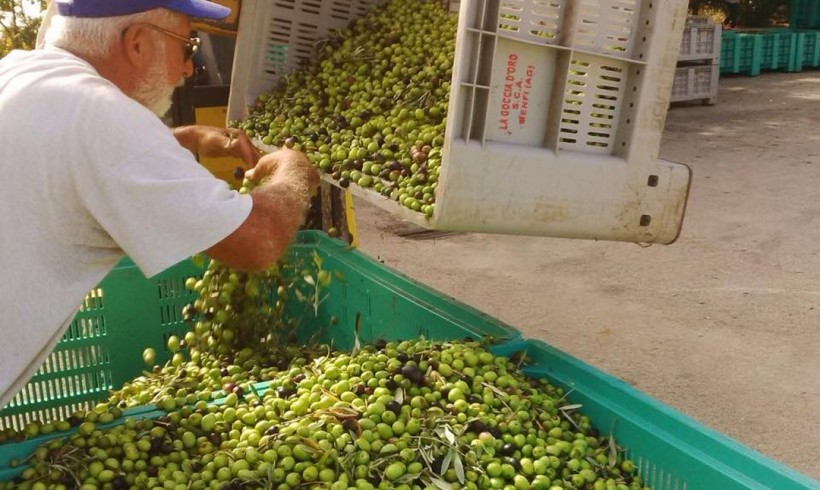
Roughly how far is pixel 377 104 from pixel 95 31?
1.34 m

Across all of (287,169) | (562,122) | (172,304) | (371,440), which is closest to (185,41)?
(287,169)

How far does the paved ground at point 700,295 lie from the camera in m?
4.88

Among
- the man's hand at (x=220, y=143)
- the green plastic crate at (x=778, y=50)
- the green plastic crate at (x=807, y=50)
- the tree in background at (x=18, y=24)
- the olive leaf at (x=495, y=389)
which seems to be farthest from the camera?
the green plastic crate at (x=807, y=50)

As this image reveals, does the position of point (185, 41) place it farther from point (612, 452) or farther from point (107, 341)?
point (612, 452)

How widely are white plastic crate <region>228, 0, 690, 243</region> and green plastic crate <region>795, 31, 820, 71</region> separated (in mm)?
15406

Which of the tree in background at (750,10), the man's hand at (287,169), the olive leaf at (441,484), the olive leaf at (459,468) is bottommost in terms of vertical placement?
the olive leaf at (441,484)

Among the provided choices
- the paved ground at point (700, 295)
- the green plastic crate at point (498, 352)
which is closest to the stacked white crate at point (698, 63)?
the paved ground at point (700, 295)

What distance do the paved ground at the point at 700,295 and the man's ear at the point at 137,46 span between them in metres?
3.44

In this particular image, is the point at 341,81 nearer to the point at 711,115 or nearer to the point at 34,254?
the point at 34,254

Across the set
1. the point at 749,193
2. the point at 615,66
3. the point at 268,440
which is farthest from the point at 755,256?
the point at 268,440

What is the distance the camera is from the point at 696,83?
1348 cm

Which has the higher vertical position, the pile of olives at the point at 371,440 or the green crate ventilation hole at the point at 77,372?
the pile of olives at the point at 371,440

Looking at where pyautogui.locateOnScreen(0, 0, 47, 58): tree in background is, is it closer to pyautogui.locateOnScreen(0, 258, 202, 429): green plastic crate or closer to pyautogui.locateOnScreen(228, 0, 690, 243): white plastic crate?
pyautogui.locateOnScreen(0, 258, 202, 429): green plastic crate

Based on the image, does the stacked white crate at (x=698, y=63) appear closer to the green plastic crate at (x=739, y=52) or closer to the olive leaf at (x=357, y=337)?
the green plastic crate at (x=739, y=52)
